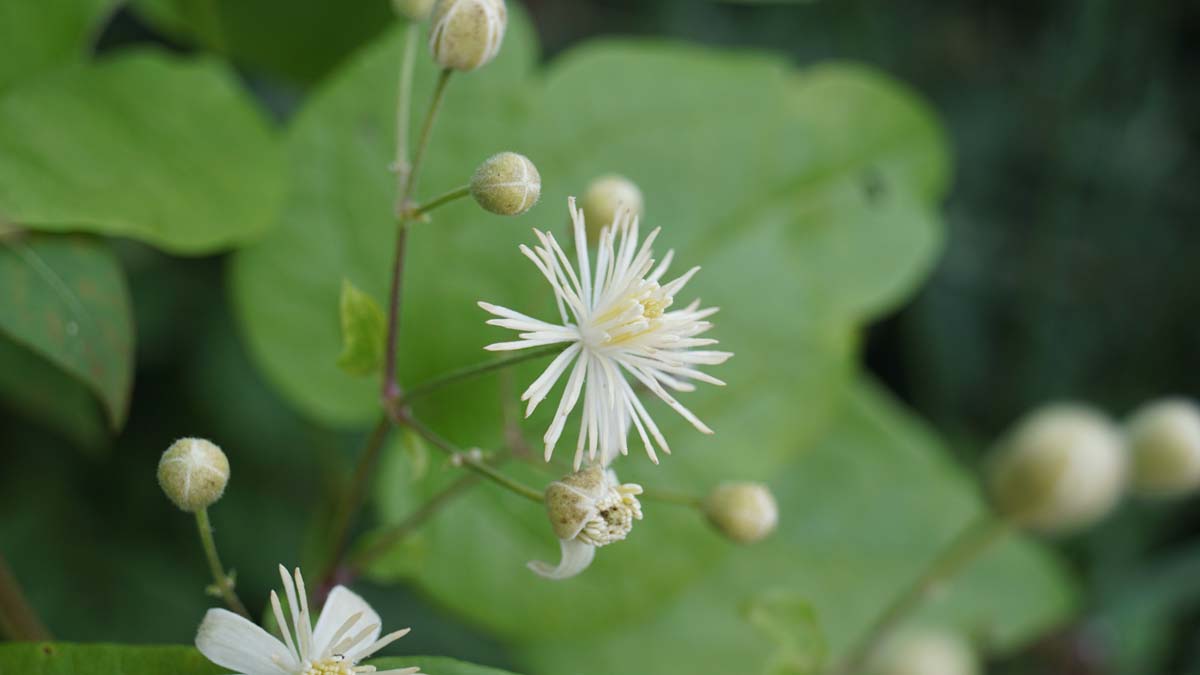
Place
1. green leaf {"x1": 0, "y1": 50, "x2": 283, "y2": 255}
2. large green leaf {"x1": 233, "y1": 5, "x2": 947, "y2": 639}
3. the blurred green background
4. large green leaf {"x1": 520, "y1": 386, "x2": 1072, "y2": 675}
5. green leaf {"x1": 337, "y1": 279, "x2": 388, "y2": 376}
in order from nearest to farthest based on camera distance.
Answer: green leaf {"x1": 337, "y1": 279, "x2": 388, "y2": 376}
green leaf {"x1": 0, "y1": 50, "x2": 283, "y2": 255}
large green leaf {"x1": 233, "y1": 5, "x2": 947, "y2": 639}
large green leaf {"x1": 520, "y1": 386, "x2": 1072, "y2": 675}
the blurred green background

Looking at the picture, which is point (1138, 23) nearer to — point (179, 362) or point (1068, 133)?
point (1068, 133)

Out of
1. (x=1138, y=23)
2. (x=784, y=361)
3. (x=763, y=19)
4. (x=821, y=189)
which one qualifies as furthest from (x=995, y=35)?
(x=784, y=361)

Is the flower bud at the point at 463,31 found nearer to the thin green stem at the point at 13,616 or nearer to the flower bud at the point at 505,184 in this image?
the flower bud at the point at 505,184

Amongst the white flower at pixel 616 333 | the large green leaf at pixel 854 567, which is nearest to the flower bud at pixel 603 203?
the white flower at pixel 616 333

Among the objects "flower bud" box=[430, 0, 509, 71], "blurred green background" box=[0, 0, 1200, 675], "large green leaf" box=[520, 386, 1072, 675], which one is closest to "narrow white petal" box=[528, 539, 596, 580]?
"flower bud" box=[430, 0, 509, 71]

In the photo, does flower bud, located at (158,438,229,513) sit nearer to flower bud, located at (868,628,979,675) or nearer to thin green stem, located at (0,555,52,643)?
thin green stem, located at (0,555,52,643)
